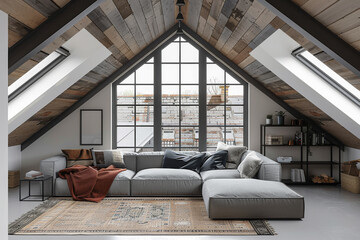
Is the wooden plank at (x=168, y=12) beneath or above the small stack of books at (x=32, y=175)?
above

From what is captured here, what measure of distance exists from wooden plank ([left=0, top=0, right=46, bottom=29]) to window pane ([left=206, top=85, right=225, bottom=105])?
401cm

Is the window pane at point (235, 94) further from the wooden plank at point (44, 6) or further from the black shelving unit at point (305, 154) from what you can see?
the wooden plank at point (44, 6)

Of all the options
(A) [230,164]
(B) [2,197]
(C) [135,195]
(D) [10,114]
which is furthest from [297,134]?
(B) [2,197]

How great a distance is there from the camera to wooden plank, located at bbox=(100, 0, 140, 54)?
363cm

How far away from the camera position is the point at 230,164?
5723 millimetres

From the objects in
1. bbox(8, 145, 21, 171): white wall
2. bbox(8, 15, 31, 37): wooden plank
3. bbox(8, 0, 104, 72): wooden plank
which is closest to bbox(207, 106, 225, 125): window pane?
bbox(8, 145, 21, 171): white wall

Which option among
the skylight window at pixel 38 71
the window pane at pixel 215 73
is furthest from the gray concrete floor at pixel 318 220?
the window pane at pixel 215 73

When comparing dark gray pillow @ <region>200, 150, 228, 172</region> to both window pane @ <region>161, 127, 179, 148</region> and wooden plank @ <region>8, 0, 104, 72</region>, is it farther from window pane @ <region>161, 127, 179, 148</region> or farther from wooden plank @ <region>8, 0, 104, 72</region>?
wooden plank @ <region>8, 0, 104, 72</region>

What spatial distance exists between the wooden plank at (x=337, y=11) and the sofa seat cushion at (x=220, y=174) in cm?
283

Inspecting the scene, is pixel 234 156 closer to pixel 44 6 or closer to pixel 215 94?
pixel 215 94

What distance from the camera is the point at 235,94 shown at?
6516 millimetres

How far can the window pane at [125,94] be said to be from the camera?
6.51 meters

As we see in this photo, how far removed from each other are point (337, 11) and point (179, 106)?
4.18 m

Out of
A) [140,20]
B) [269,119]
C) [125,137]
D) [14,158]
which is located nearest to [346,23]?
[140,20]
